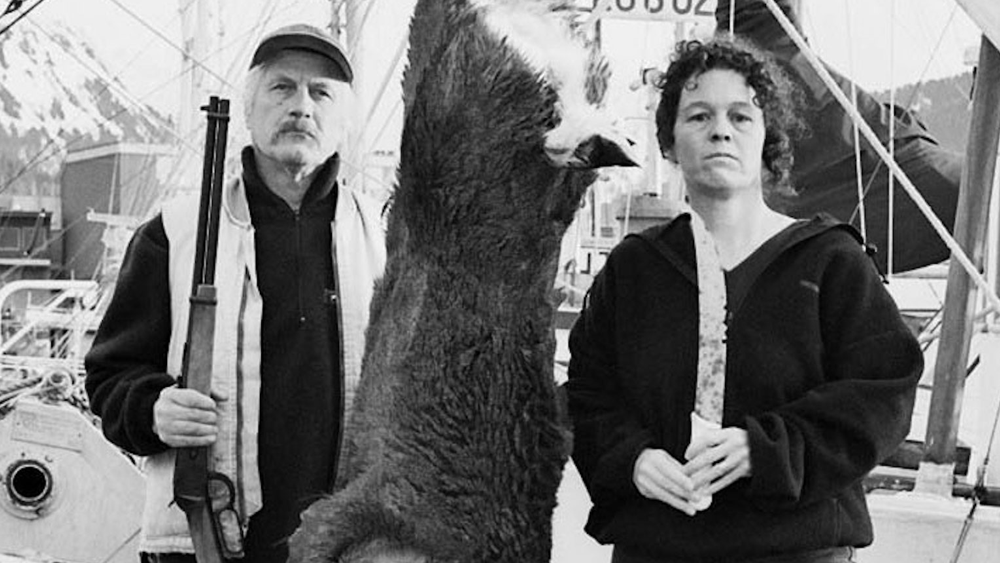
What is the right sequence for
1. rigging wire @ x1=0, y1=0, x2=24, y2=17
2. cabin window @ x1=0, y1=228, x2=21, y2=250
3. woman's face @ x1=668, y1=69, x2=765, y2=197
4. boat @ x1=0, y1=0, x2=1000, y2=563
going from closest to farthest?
1. woman's face @ x1=668, y1=69, x2=765, y2=197
2. rigging wire @ x1=0, y1=0, x2=24, y2=17
3. boat @ x1=0, y1=0, x2=1000, y2=563
4. cabin window @ x1=0, y1=228, x2=21, y2=250

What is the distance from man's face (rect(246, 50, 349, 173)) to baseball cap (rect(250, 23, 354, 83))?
1 cm

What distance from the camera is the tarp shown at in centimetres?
450

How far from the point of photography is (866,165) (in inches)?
194

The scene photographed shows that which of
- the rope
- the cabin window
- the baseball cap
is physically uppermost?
the baseball cap

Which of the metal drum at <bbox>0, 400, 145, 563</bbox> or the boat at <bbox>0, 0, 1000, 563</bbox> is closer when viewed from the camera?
the boat at <bbox>0, 0, 1000, 563</bbox>

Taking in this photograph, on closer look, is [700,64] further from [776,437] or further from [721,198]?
[776,437]

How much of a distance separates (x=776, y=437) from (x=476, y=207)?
77cm

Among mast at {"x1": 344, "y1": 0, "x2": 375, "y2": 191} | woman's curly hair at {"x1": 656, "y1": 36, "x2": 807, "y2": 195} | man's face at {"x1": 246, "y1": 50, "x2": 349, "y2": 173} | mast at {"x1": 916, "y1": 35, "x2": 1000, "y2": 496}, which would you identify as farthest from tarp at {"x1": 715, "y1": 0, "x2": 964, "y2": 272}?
man's face at {"x1": 246, "y1": 50, "x2": 349, "y2": 173}

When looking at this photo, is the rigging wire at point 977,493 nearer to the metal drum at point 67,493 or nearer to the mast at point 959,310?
the mast at point 959,310

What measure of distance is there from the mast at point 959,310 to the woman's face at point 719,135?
1.64 m

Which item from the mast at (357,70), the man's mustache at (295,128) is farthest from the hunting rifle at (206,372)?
the mast at (357,70)

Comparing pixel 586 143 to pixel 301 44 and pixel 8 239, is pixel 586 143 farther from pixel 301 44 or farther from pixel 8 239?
pixel 8 239

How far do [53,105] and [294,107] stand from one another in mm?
22820

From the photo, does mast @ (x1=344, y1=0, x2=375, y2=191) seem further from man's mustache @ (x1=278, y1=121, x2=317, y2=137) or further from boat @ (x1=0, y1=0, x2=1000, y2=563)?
man's mustache @ (x1=278, y1=121, x2=317, y2=137)
